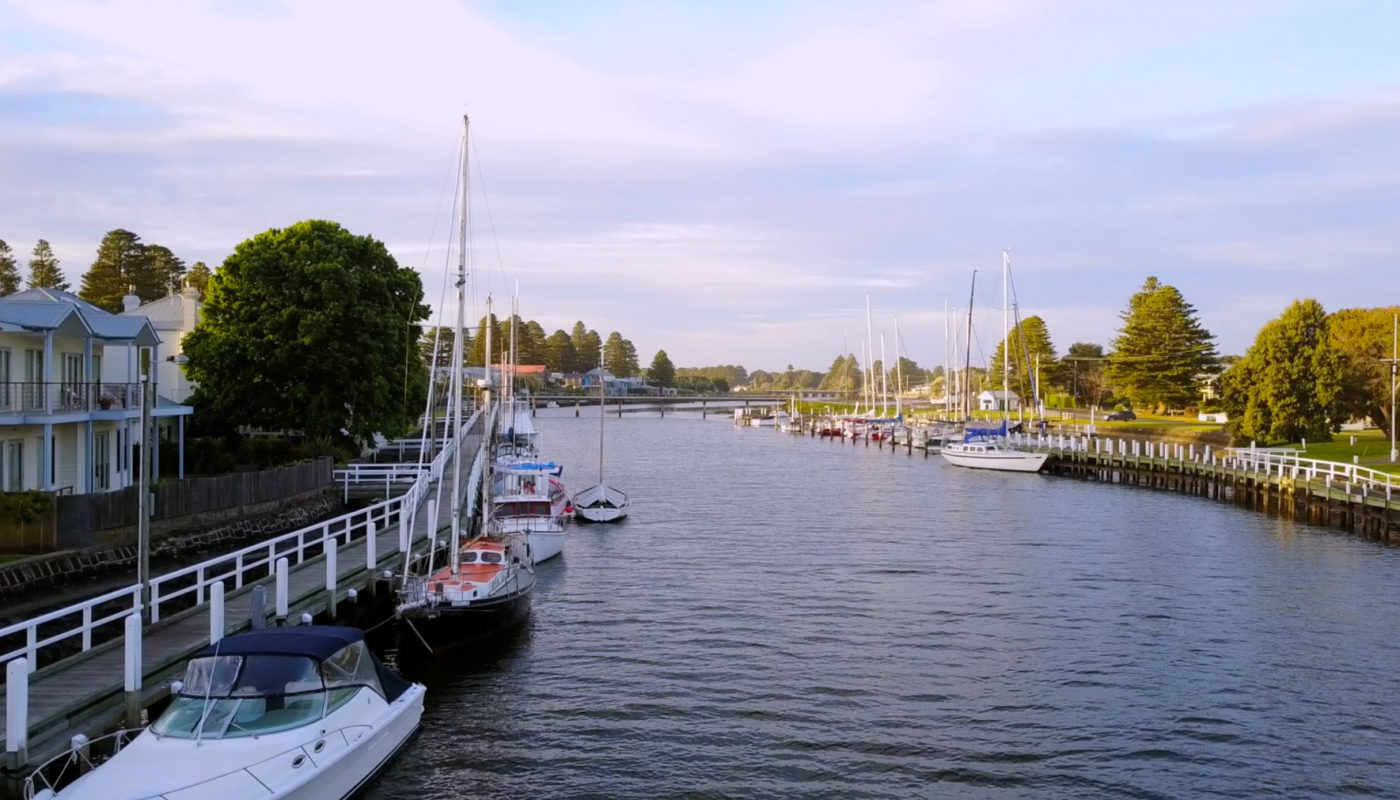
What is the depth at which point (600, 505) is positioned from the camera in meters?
53.3

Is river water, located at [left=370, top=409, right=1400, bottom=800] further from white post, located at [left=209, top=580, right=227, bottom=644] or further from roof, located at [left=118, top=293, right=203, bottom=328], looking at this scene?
roof, located at [left=118, top=293, right=203, bottom=328]

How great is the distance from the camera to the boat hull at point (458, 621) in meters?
26.6

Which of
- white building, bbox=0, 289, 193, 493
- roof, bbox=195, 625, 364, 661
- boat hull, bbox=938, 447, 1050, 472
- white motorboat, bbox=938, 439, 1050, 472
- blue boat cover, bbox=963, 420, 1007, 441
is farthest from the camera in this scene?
blue boat cover, bbox=963, 420, 1007, 441

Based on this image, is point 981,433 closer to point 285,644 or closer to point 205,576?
point 205,576

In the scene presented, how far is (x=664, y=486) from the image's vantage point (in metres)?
72.5

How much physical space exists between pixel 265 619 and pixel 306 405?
33345 mm

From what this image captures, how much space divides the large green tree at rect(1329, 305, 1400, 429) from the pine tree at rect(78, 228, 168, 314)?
111 meters

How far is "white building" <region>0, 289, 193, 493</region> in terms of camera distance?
36.5 m

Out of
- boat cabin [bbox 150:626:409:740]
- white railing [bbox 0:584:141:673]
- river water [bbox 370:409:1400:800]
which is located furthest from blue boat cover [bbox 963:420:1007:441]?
white railing [bbox 0:584:141:673]

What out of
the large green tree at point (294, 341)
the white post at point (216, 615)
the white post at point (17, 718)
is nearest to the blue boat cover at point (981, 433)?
the large green tree at point (294, 341)

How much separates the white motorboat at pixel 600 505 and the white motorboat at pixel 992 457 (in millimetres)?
39591

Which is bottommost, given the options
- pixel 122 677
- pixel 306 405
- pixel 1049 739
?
pixel 1049 739

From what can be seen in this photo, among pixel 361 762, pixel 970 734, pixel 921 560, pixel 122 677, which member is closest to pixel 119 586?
pixel 122 677

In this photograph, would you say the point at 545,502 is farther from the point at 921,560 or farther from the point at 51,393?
the point at 51,393
